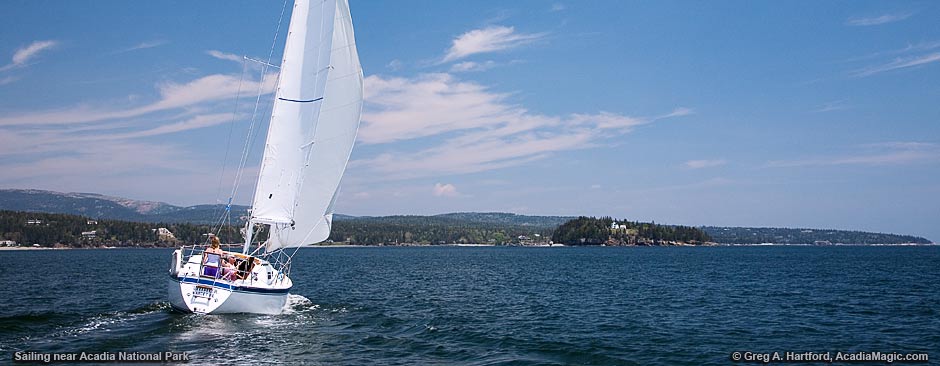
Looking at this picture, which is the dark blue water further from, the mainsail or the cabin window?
the mainsail

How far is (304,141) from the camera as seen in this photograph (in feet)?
92.8

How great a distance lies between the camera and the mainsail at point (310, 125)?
91.0 feet

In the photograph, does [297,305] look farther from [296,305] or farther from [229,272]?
[229,272]

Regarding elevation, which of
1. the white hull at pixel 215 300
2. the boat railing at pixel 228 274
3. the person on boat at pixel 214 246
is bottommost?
the white hull at pixel 215 300

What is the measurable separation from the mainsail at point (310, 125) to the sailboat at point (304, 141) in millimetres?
42

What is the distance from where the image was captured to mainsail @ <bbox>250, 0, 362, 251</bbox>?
91.0 ft

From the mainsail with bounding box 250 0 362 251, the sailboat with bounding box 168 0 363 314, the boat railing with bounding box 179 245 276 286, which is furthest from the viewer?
the mainsail with bounding box 250 0 362 251

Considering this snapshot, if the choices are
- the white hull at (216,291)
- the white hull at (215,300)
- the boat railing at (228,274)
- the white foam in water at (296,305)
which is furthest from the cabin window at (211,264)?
the white foam in water at (296,305)

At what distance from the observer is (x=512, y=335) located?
24.1 meters

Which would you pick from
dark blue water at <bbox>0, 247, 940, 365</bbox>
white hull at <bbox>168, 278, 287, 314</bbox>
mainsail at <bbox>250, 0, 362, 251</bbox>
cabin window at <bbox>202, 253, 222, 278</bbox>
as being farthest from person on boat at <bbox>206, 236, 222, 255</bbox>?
dark blue water at <bbox>0, 247, 940, 365</bbox>

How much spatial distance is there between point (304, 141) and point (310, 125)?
75 centimetres

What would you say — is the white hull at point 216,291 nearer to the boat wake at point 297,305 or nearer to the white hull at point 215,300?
the white hull at point 215,300

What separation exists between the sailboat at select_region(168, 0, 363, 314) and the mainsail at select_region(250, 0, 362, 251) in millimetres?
42

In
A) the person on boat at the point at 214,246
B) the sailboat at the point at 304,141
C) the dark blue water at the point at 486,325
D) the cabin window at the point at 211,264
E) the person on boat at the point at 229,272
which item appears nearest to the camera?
the dark blue water at the point at 486,325
